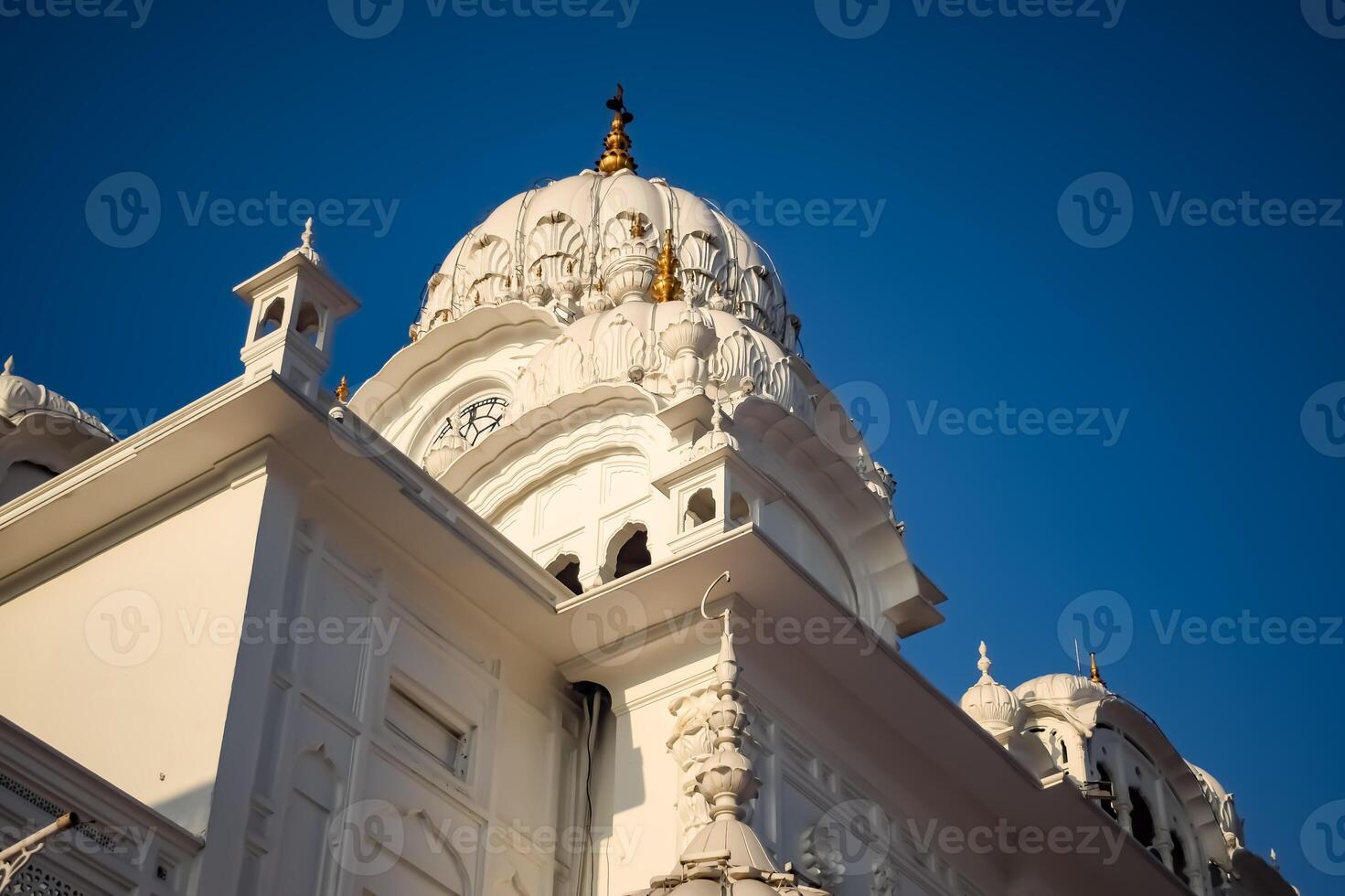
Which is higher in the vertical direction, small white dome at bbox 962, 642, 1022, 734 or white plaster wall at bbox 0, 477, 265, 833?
small white dome at bbox 962, 642, 1022, 734

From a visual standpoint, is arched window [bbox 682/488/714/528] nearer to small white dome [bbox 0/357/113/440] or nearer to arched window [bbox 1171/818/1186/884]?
small white dome [bbox 0/357/113/440]

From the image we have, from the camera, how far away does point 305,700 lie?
45.6ft

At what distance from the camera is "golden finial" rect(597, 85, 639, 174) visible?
1069 inches

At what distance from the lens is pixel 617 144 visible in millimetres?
27781

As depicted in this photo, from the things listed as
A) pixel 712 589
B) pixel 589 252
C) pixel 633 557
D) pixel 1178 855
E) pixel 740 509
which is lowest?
pixel 712 589

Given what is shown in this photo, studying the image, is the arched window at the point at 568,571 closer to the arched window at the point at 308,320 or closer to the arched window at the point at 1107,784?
the arched window at the point at 308,320

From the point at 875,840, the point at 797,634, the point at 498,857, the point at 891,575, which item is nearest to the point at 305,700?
the point at 498,857

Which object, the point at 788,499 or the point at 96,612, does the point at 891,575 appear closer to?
the point at 788,499

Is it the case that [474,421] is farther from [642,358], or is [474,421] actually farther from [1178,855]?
[1178,855]

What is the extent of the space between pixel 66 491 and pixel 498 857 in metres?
4.26

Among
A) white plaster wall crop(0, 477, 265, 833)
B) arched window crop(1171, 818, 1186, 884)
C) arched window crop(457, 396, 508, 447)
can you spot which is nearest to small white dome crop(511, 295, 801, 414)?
arched window crop(457, 396, 508, 447)

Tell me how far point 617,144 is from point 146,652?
1512 cm

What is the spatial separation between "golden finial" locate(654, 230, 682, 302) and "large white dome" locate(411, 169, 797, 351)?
6.23 feet

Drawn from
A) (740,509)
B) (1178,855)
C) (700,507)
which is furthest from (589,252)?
(1178,855)
